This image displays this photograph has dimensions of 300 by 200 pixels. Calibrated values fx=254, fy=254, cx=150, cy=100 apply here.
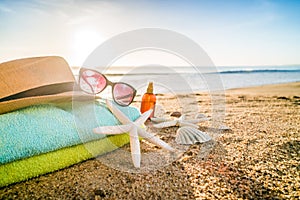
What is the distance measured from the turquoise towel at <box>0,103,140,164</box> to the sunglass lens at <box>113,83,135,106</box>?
0.84 feet

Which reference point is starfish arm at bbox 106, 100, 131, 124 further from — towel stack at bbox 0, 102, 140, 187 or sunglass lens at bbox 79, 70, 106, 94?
sunglass lens at bbox 79, 70, 106, 94

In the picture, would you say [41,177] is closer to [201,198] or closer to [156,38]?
[201,198]

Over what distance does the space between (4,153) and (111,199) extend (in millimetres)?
623

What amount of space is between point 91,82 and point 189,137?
0.98 meters

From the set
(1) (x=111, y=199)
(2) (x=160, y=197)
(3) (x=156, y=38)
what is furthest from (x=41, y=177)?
(3) (x=156, y=38)

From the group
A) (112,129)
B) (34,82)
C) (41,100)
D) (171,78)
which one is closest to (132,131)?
(112,129)

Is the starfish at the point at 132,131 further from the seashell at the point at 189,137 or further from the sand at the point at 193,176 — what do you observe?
the seashell at the point at 189,137

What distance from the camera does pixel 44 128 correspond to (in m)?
1.55

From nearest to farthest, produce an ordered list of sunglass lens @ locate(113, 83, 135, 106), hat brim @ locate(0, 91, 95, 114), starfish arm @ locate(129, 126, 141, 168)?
hat brim @ locate(0, 91, 95, 114), starfish arm @ locate(129, 126, 141, 168), sunglass lens @ locate(113, 83, 135, 106)

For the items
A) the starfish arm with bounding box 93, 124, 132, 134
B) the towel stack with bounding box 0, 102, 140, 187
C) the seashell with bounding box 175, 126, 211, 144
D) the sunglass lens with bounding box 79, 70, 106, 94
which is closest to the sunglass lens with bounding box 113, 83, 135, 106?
the sunglass lens with bounding box 79, 70, 106, 94

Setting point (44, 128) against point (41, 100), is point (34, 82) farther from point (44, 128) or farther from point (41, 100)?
point (44, 128)

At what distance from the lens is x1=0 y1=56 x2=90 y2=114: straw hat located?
1.68 metres

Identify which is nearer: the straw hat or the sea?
the straw hat

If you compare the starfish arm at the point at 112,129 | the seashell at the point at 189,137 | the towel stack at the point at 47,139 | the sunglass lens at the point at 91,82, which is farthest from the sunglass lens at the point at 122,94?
the seashell at the point at 189,137
